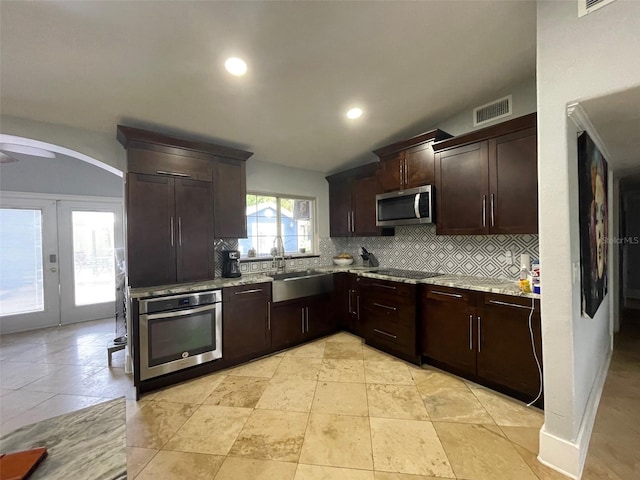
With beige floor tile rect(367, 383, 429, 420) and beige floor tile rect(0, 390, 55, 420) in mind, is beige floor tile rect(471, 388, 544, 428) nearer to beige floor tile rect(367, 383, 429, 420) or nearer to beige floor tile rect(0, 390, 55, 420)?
beige floor tile rect(367, 383, 429, 420)

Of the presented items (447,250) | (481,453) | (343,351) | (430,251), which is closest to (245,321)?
(343,351)

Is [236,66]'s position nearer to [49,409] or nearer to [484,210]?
[484,210]

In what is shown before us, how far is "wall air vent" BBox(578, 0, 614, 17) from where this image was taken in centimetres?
133

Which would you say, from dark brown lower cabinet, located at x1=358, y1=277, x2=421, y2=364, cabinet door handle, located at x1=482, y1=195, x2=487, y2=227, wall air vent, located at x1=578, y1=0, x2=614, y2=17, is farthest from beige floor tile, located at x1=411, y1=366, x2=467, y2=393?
wall air vent, located at x1=578, y1=0, x2=614, y2=17

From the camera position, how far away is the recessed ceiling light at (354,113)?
2.76m

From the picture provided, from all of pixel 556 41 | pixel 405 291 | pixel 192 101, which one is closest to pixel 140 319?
A: pixel 192 101

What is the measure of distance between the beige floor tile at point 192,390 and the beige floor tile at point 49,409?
Result: 573 millimetres

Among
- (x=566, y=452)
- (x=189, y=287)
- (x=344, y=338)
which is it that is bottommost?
(x=344, y=338)

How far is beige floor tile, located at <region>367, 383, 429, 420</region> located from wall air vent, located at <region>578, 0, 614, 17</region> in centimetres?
271

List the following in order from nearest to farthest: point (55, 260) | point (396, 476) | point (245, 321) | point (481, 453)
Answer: point (396, 476), point (481, 453), point (245, 321), point (55, 260)

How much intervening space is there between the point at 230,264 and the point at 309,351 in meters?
1.46

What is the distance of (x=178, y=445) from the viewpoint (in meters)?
1.74

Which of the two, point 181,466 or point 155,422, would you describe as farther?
point 155,422

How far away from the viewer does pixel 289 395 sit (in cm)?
229
